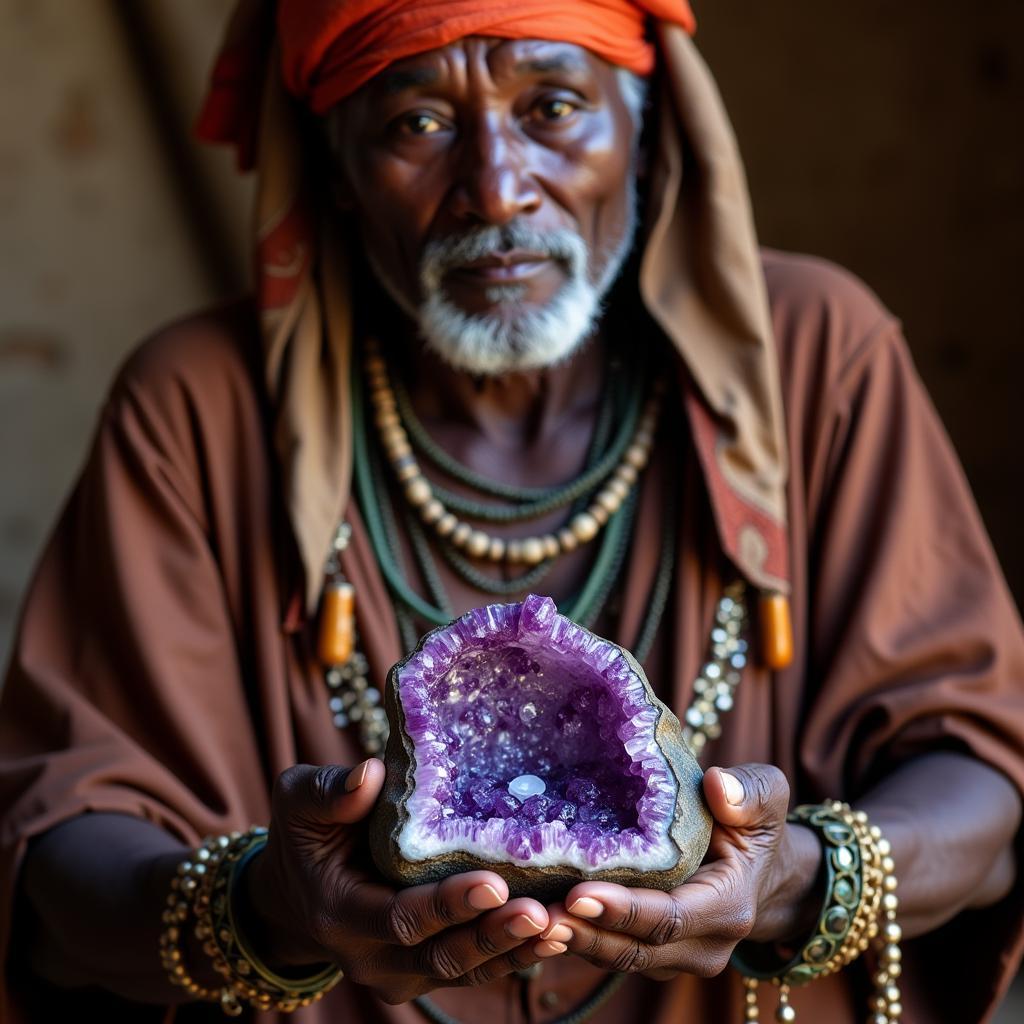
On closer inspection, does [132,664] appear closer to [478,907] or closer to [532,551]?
[532,551]

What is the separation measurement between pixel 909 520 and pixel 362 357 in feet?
2.62

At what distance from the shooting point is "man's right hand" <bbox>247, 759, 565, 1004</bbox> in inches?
51.0

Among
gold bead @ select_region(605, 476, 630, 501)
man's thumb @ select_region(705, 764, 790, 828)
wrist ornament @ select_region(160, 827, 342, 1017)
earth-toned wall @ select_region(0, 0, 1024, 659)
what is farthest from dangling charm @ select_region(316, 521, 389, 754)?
earth-toned wall @ select_region(0, 0, 1024, 659)

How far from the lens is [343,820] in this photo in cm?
138

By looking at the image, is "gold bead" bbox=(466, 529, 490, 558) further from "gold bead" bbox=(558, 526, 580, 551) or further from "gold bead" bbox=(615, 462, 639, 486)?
"gold bead" bbox=(615, 462, 639, 486)

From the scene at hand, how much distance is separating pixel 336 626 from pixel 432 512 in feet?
0.68

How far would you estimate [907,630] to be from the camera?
1963 millimetres

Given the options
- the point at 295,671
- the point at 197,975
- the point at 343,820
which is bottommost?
the point at 197,975

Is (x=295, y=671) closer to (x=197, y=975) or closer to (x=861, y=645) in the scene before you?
(x=197, y=975)

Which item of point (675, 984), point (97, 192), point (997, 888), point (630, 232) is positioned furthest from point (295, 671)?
point (97, 192)

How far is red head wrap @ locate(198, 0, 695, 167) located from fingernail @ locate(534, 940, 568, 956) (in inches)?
44.6

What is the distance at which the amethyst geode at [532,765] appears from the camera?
1289mm

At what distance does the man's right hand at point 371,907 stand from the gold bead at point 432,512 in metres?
0.62

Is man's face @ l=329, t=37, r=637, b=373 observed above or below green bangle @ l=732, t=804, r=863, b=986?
above
